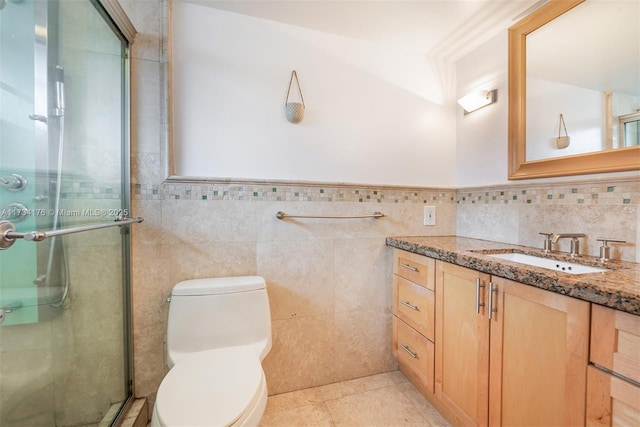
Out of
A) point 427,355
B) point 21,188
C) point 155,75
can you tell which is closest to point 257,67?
point 155,75

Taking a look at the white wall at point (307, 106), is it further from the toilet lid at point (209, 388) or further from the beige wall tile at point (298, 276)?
the toilet lid at point (209, 388)

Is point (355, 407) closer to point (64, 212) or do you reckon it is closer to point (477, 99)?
point (64, 212)

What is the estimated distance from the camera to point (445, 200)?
1880 mm

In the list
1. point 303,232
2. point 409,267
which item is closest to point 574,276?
point 409,267

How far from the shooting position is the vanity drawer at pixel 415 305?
4.44 ft

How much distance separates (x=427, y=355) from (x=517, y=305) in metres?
0.62

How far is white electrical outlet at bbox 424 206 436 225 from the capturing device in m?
1.81

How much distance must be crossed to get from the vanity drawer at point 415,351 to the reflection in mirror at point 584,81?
1170 millimetres

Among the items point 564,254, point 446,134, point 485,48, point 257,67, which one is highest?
point 485,48

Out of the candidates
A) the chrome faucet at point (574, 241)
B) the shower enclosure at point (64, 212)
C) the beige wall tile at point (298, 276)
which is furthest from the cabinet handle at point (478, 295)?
the shower enclosure at point (64, 212)

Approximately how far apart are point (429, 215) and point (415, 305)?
0.65 metres

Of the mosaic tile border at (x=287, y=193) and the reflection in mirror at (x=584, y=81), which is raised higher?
the reflection in mirror at (x=584, y=81)

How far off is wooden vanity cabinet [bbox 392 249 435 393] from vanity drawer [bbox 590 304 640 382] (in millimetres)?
637

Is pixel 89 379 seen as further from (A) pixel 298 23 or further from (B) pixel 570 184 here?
(B) pixel 570 184
